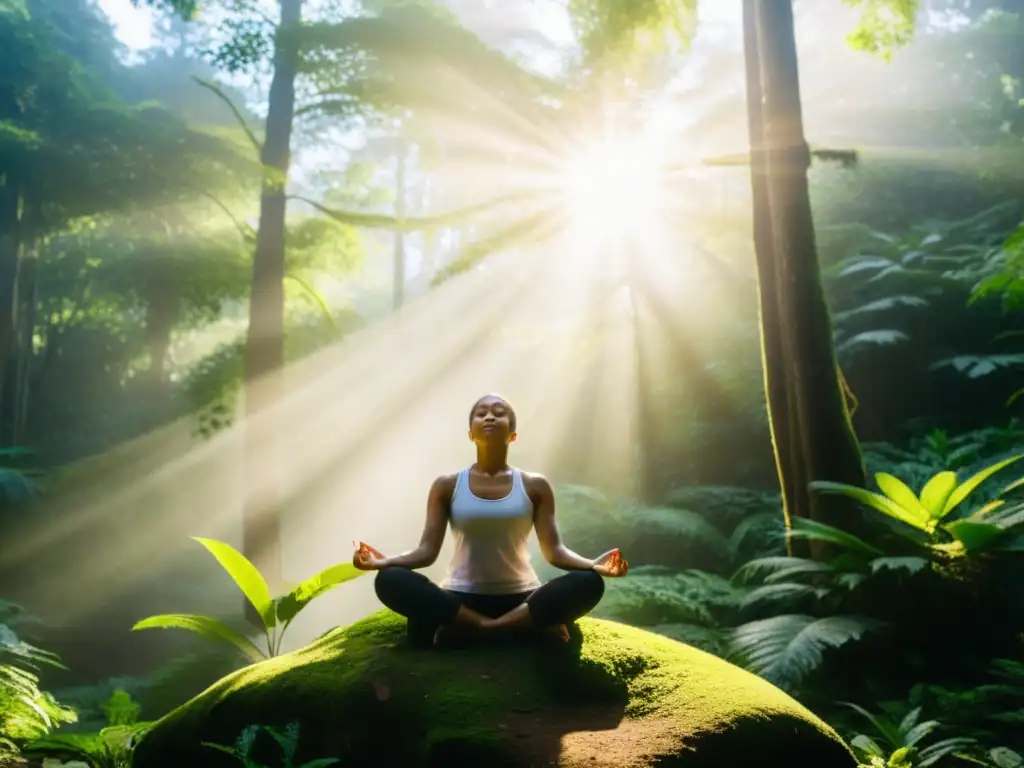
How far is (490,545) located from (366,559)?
0.48m

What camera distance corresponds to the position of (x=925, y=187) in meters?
13.6

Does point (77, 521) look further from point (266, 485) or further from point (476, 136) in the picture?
point (476, 136)

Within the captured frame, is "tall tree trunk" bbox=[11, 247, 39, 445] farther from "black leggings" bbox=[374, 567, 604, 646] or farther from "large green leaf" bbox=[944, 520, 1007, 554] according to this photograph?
"large green leaf" bbox=[944, 520, 1007, 554]

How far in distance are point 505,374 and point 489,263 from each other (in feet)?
10.3

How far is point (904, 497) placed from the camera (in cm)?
452

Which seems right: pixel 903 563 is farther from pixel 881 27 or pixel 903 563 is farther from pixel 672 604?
pixel 881 27

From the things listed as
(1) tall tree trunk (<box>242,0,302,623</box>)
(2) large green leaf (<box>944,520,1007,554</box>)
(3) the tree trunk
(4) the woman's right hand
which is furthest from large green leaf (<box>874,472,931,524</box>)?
(3) the tree trunk

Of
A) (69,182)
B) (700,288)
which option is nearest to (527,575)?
(700,288)

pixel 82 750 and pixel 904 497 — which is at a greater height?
pixel 904 497

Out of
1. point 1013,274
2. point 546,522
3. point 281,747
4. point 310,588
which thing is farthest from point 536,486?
point 1013,274

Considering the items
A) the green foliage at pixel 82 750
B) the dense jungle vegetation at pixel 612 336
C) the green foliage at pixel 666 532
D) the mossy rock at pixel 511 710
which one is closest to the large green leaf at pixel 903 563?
the dense jungle vegetation at pixel 612 336

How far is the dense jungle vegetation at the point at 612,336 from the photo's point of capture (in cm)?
423

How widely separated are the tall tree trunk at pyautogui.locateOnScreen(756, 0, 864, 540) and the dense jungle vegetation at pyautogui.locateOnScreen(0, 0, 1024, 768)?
0.06 meters

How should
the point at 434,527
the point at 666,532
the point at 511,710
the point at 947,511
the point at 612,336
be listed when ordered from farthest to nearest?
1. the point at 612,336
2. the point at 666,532
3. the point at 947,511
4. the point at 434,527
5. the point at 511,710
